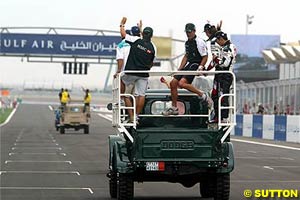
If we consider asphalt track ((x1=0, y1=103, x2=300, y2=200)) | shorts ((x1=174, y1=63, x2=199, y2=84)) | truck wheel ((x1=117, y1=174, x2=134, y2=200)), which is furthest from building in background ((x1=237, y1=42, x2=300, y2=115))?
truck wheel ((x1=117, y1=174, x2=134, y2=200))

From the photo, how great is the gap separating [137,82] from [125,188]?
1655 millimetres

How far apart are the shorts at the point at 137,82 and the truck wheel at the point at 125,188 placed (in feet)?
4.34

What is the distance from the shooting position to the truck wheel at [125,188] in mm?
13273

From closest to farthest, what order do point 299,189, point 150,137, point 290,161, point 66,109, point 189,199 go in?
point 150,137, point 189,199, point 299,189, point 290,161, point 66,109

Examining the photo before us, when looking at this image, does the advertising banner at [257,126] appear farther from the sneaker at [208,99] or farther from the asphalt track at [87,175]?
the sneaker at [208,99]

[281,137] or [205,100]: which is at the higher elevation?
[205,100]

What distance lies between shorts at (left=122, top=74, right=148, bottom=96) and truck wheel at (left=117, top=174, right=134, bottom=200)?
4.34ft

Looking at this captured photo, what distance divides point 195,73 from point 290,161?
1364 cm

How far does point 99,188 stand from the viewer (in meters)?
16.9

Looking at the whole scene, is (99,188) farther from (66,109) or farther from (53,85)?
(53,85)

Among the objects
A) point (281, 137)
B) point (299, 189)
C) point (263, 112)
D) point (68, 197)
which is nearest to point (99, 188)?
point (68, 197)

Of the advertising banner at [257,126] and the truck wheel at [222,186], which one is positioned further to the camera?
the advertising banner at [257,126]

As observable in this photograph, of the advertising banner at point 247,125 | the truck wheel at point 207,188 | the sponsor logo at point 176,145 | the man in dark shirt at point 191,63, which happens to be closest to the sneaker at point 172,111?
the man in dark shirt at point 191,63

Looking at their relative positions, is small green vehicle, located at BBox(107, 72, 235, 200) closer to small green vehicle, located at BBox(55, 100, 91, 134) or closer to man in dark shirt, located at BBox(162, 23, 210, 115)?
man in dark shirt, located at BBox(162, 23, 210, 115)
